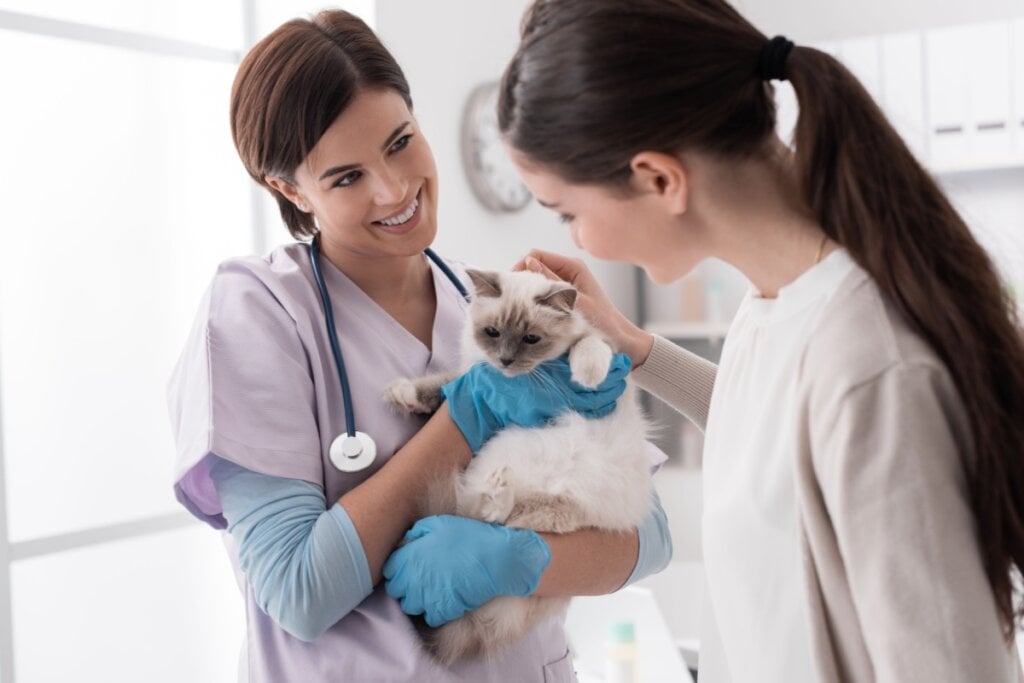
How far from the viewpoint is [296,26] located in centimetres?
150

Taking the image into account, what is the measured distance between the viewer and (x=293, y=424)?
4.48ft

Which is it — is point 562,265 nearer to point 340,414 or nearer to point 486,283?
point 486,283

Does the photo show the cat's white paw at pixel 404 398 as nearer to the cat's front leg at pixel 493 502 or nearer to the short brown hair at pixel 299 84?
the cat's front leg at pixel 493 502

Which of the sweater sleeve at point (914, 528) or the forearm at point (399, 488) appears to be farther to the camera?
the forearm at point (399, 488)

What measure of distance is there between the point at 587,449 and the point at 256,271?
0.63 meters

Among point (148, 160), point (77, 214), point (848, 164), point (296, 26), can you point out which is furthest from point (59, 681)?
point (848, 164)

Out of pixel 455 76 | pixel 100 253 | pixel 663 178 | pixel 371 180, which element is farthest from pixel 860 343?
pixel 455 76

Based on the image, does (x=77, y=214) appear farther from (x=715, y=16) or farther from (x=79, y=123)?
(x=715, y=16)

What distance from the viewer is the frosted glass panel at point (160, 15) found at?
2518mm

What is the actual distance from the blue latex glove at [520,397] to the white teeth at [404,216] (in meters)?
0.28

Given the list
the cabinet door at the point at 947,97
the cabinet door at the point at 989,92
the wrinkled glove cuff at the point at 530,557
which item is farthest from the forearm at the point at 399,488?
the cabinet door at the point at 989,92

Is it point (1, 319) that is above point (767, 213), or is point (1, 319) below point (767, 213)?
below

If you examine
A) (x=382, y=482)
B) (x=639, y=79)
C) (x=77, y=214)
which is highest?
(x=639, y=79)

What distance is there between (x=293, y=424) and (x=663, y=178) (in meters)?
0.67
